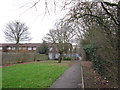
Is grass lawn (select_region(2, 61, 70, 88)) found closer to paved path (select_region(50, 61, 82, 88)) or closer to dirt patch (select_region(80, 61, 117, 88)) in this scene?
paved path (select_region(50, 61, 82, 88))

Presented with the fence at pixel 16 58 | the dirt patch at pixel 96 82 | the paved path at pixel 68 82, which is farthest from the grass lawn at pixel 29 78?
the fence at pixel 16 58

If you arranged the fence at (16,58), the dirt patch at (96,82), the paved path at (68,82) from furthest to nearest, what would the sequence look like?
the fence at (16,58) → the paved path at (68,82) → the dirt patch at (96,82)

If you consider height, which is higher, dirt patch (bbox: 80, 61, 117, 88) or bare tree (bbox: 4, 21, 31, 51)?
bare tree (bbox: 4, 21, 31, 51)

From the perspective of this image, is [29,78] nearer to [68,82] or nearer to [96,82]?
[68,82]

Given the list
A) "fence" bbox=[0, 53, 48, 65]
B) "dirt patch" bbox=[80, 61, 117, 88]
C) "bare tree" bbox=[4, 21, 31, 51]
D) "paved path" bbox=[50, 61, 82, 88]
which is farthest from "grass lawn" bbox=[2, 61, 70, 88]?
"bare tree" bbox=[4, 21, 31, 51]

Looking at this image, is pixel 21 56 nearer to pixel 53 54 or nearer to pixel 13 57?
pixel 13 57

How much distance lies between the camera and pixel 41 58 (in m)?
46.7

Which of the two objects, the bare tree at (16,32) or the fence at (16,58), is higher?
the bare tree at (16,32)

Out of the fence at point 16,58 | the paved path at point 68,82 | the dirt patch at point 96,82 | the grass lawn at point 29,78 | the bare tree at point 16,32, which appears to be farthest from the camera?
the bare tree at point 16,32

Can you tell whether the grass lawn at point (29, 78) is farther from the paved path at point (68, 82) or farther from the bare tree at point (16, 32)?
the bare tree at point (16, 32)

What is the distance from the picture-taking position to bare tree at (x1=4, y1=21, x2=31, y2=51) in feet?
141

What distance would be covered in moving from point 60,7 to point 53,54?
51149mm

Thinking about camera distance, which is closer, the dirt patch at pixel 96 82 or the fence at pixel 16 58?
the dirt patch at pixel 96 82

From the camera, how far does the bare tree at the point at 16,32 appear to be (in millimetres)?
43125
